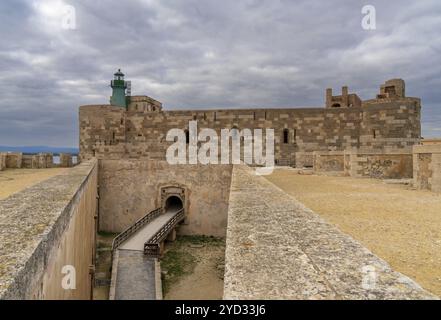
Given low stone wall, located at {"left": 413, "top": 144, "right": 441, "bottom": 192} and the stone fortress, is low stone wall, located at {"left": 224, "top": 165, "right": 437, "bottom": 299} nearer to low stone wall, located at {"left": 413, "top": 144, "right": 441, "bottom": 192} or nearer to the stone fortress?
the stone fortress

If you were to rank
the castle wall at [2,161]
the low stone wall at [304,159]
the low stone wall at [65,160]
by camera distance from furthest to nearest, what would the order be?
the low stone wall at [65,160] → the low stone wall at [304,159] → the castle wall at [2,161]

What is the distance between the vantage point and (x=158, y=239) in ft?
41.4

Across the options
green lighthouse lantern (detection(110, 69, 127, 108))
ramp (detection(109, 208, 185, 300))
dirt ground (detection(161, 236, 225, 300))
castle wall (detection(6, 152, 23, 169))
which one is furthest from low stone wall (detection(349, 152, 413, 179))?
green lighthouse lantern (detection(110, 69, 127, 108))

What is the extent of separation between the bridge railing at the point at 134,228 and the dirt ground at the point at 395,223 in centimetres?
748

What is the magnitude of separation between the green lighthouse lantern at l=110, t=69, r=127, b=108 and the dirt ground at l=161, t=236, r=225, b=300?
25357 millimetres

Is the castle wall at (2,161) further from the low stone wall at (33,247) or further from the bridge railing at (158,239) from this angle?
the low stone wall at (33,247)

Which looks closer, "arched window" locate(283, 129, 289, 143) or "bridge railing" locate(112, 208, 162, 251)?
"bridge railing" locate(112, 208, 162, 251)

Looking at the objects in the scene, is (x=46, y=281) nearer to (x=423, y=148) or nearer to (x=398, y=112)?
(x=423, y=148)

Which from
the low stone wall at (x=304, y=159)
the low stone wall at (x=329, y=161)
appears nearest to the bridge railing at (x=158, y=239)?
the low stone wall at (x=329, y=161)

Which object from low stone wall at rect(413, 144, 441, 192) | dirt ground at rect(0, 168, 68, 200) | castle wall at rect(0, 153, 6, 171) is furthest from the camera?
castle wall at rect(0, 153, 6, 171)

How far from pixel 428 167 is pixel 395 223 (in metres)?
5.29

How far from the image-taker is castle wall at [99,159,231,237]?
16.4 metres

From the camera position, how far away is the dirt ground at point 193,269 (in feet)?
33.2

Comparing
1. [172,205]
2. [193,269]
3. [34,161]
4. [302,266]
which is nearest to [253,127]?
[172,205]
